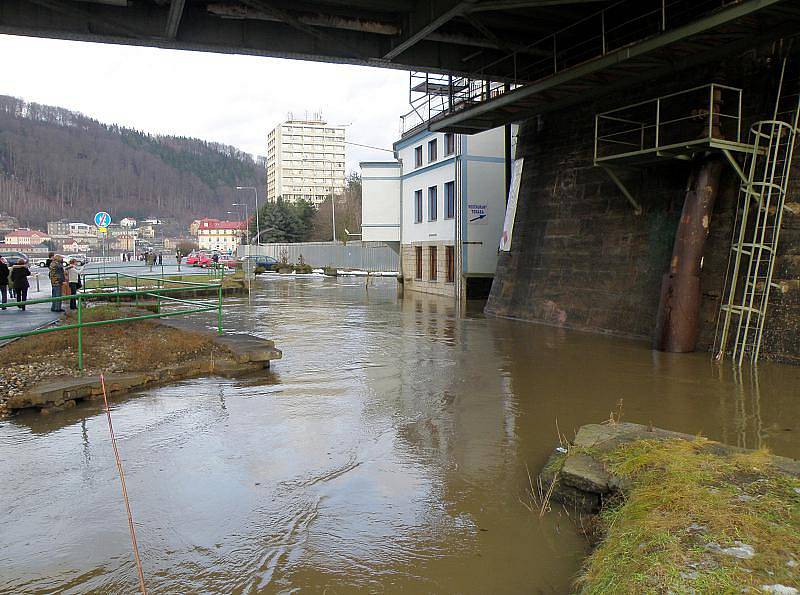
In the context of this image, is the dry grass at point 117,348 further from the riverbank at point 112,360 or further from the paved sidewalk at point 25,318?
the paved sidewalk at point 25,318

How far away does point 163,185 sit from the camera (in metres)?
166

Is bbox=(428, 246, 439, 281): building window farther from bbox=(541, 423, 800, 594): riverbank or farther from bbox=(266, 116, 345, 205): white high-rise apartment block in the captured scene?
bbox=(266, 116, 345, 205): white high-rise apartment block

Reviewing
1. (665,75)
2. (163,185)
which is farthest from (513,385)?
(163,185)

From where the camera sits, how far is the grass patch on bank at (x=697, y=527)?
344cm

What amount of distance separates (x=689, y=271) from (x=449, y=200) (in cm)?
1705

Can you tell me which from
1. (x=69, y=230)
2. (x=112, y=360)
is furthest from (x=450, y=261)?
(x=69, y=230)

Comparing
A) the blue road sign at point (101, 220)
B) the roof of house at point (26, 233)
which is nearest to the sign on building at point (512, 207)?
the blue road sign at point (101, 220)

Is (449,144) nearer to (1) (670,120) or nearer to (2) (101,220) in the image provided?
(2) (101,220)

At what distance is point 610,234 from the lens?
1673 centimetres

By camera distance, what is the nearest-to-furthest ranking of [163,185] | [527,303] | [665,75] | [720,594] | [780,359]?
[720,594] → [780,359] → [665,75] → [527,303] → [163,185]

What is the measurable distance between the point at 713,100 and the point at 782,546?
37.2ft

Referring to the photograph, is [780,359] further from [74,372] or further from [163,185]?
[163,185]

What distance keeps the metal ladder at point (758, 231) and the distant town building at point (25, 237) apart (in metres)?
115

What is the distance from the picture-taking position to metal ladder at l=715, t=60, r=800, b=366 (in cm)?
1195
